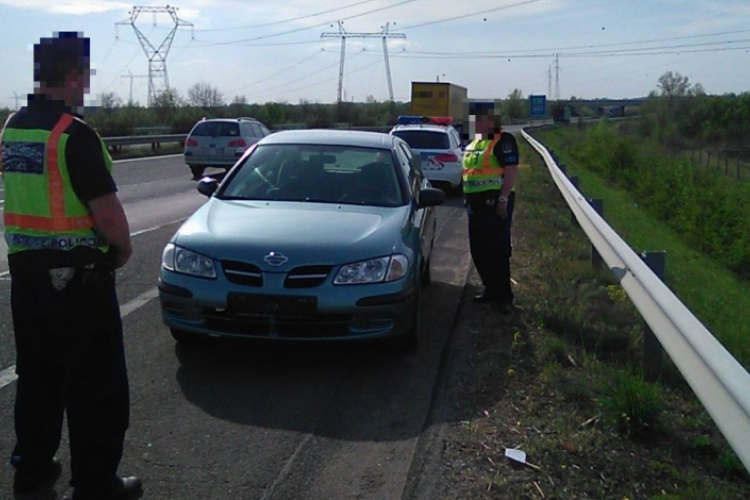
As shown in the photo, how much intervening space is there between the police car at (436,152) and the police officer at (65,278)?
15258mm

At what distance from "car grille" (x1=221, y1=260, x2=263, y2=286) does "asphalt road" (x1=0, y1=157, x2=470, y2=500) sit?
2.06ft

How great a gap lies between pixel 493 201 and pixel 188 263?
3007 mm

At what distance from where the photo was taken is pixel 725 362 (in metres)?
3.61

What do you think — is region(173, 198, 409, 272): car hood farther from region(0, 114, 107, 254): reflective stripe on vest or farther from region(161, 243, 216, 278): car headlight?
region(0, 114, 107, 254): reflective stripe on vest

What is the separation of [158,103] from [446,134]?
148 feet

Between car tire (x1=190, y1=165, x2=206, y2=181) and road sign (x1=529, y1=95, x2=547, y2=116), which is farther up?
road sign (x1=529, y1=95, x2=547, y2=116)

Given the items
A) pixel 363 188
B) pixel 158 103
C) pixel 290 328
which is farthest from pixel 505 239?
pixel 158 103

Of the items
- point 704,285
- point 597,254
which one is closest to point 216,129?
point 704,285

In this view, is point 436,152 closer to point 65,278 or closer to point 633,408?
point 633,408

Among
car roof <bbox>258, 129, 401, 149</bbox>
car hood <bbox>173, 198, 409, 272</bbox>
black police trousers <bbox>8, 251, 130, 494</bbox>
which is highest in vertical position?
car roof <bbox>258, 129, 401, 149</bbox>

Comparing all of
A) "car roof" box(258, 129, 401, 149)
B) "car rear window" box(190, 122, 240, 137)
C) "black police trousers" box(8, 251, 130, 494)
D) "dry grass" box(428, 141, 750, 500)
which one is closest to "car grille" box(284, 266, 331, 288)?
"dry grass" box(428, 141, 750, 500)

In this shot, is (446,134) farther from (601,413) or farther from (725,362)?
(725,362)

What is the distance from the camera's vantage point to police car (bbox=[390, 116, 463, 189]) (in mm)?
19016

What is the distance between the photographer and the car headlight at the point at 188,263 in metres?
5.90
